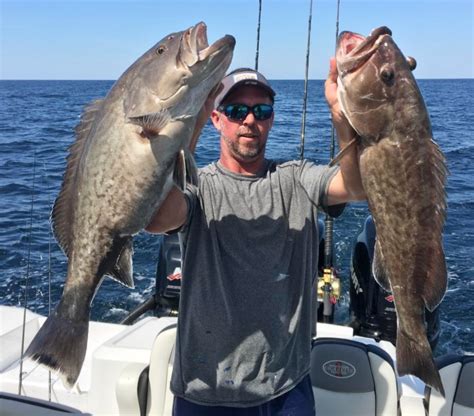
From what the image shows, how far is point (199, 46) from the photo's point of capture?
2.14 metres

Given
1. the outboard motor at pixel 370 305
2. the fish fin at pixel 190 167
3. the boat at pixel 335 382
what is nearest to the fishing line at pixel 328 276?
the outboard motor at pixel 370 305

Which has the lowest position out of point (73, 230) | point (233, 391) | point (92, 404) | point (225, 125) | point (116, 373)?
point (92, 404)

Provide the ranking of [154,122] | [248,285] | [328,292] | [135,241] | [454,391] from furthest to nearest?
[135,241], [328,292], [454,391], [248,285], [154,122]

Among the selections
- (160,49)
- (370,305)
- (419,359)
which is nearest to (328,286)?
(370,305)

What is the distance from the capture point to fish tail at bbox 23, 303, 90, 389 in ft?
7.54

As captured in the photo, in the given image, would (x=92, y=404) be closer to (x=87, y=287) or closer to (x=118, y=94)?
(x=87, y=287)

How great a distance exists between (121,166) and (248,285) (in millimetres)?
860

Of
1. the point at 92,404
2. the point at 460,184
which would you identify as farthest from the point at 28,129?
the point at 92,404

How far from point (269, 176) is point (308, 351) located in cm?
94

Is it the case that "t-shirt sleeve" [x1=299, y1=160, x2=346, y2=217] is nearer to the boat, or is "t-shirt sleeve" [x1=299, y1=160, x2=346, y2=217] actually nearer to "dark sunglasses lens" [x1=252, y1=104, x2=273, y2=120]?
"dark sunglasses lens" [x1=252, y1=104, x2=273, y2=120]

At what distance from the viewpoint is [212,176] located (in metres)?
2.74

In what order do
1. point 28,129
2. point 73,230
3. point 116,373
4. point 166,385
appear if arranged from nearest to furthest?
point 73,230 → point 166,385 → point 116,373 → point 28,129

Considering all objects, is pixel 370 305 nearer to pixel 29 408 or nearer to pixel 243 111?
pixel 243 111

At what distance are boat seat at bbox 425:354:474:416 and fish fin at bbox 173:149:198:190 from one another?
6.70 feet
